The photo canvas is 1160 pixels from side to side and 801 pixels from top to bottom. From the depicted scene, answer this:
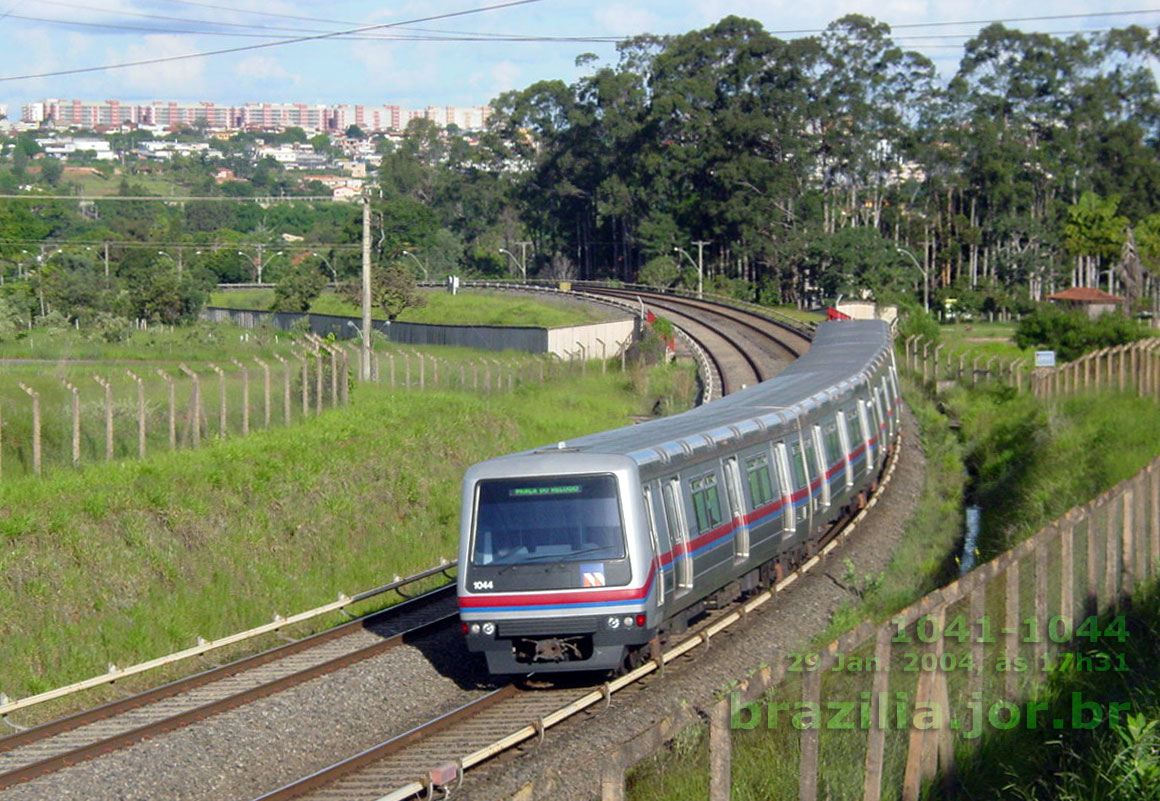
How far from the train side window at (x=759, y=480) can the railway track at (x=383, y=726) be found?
1.42 m

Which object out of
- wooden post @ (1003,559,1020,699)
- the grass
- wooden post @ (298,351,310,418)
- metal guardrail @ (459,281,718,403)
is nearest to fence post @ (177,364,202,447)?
wooden post @ (298,351,310,418)

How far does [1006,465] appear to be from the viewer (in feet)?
94.5

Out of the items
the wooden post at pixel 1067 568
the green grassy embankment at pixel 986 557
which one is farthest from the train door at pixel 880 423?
the wooden post at pixel 1067 568

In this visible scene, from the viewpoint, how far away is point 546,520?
1259cm

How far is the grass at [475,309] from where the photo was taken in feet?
212

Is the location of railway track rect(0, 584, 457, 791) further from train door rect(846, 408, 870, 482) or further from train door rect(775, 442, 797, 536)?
train door rect(846, 408, 870, 482)

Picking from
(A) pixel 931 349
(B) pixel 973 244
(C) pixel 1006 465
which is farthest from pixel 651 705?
(B) pixel 973 244

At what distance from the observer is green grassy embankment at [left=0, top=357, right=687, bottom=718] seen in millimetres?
14656

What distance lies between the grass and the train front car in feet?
157

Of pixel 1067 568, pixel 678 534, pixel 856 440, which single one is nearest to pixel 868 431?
pixel 856 440

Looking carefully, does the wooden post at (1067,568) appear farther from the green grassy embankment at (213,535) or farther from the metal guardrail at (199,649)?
the green grassy embankment at (213,535)

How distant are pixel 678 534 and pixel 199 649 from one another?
528 centimetres

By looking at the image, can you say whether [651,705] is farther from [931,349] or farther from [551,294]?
[551,294]

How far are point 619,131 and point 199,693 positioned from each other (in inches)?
3616
